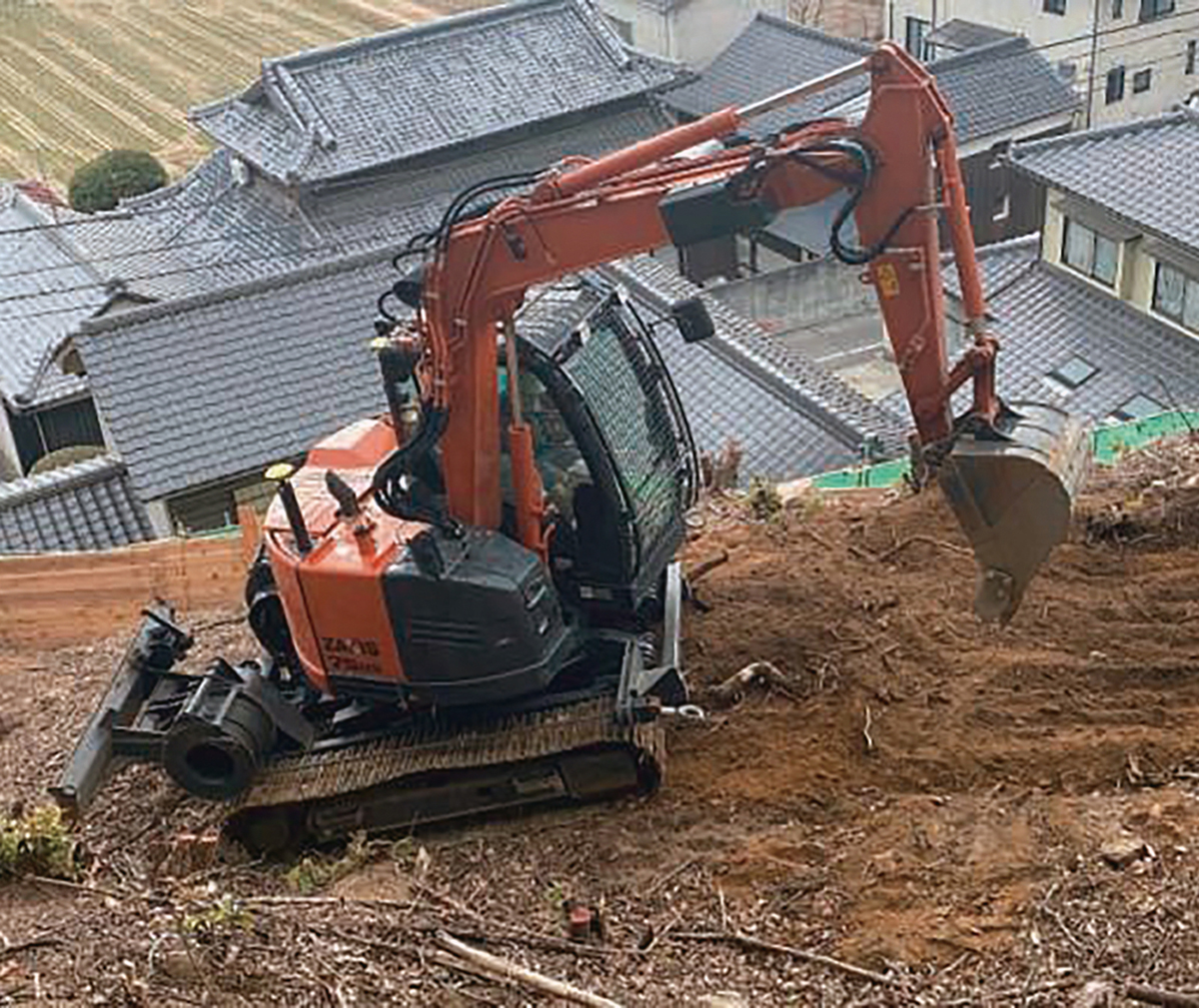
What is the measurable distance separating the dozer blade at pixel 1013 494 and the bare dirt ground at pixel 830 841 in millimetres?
931

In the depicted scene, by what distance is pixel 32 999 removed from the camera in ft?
19.3

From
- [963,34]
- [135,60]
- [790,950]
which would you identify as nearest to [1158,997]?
[790,950]

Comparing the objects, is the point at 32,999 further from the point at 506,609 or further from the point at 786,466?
the point at 786,466

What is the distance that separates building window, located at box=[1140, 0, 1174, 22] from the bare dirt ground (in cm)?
1840

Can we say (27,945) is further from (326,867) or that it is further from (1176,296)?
(1176,296)

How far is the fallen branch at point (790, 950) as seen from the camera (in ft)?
19.2

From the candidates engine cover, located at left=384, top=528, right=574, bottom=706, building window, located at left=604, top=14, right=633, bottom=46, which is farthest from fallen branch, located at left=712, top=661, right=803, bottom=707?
building window, located at left=604, top=14, right=633, bottom=46

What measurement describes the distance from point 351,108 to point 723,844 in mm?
18231

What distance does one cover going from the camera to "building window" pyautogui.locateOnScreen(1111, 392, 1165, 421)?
1638 centimetres

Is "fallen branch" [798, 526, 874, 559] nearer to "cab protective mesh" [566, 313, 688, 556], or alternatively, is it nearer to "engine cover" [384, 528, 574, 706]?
"cab protective mesh" [566, 313, 688, 556]

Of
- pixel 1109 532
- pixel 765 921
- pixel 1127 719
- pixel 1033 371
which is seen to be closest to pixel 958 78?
pixel 1033 371

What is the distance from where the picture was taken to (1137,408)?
54.1 ft

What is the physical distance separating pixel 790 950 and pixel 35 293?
17178mm

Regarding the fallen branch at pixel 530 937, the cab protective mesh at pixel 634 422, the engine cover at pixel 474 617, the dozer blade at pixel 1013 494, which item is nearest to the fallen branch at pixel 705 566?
the cab protective mesh at pixel 634 422
